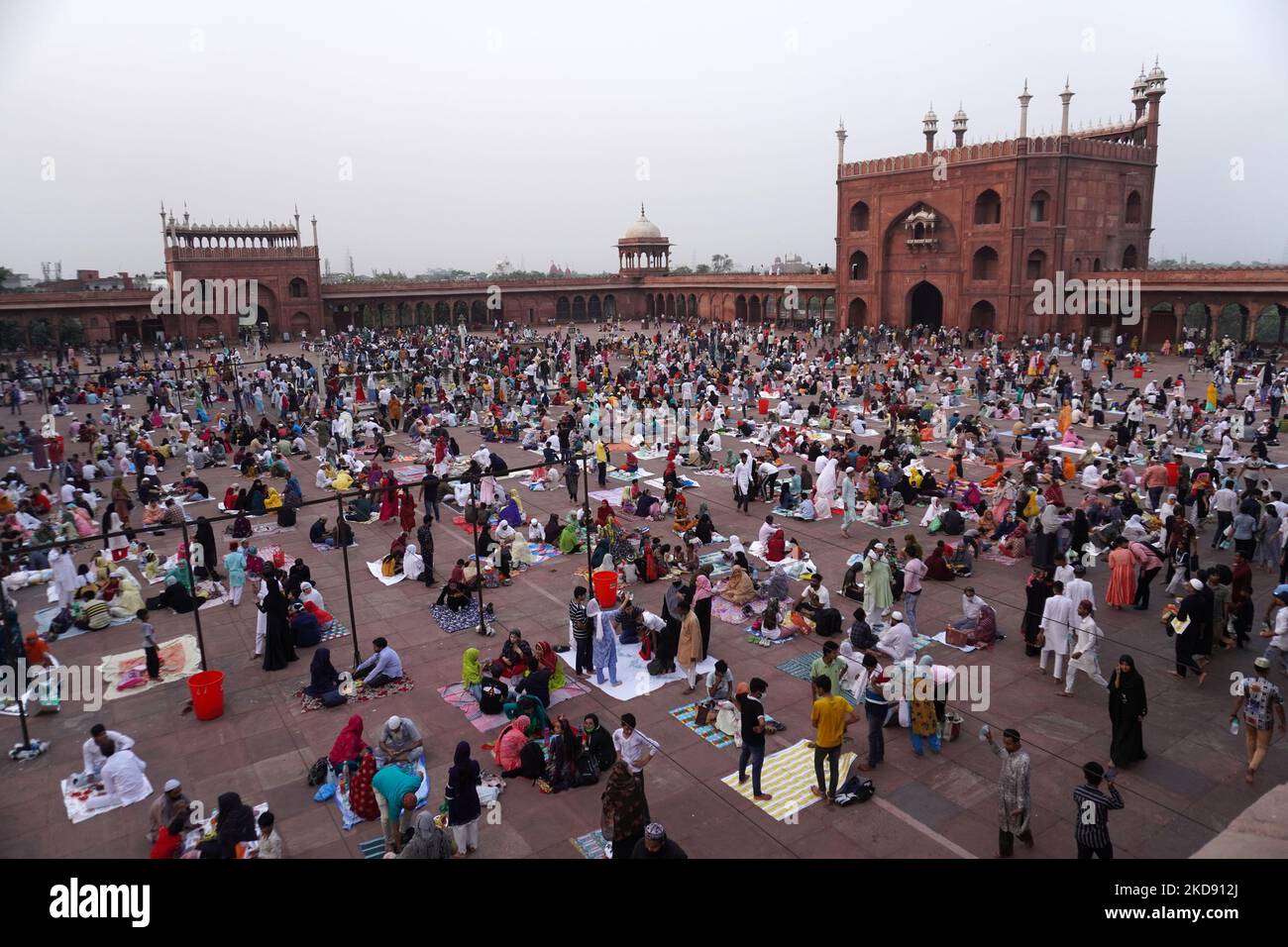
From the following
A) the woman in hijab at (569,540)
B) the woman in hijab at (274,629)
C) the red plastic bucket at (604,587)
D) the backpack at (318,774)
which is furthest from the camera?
the woman in hijab at (569,540)

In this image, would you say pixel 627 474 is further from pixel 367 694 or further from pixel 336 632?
pixel 367 694

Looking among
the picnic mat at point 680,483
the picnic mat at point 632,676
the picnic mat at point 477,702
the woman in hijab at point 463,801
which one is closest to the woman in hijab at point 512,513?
the picnic mat at point 680,483

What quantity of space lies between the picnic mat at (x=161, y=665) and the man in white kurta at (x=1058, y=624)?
9204 millimetres

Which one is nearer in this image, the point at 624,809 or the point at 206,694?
the point at 624,809

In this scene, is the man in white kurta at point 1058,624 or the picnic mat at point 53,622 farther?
the picnic mat at point 53,622

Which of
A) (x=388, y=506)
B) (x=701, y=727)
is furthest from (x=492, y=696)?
(x=388, y=506)

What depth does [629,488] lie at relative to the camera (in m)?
15.4

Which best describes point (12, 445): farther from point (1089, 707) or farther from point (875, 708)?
point (1089, 707)

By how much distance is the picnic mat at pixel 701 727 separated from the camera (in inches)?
302

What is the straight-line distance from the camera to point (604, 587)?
34.8ft

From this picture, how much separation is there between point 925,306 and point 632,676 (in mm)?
39452

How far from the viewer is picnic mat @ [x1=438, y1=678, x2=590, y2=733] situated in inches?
319

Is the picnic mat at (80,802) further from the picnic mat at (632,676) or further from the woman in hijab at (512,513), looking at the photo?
the woman in hijab at (512,513)
